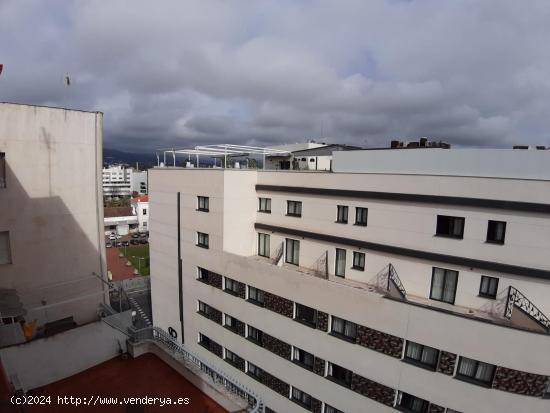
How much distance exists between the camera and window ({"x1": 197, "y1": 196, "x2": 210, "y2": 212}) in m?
23.0

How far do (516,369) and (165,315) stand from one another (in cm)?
2538

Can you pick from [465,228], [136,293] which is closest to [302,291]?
[465,228]

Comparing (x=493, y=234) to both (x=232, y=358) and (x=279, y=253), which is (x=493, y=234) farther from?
(x=232, y=358)

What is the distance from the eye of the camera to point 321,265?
21.0 m

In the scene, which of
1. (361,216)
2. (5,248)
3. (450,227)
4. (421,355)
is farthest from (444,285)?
(5,248)

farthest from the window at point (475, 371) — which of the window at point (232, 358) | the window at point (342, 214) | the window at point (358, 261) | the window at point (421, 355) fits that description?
the window at point (232, 358)

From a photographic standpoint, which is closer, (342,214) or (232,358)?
(342,214)

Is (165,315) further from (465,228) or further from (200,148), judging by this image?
(465,228)

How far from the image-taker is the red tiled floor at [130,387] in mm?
8453

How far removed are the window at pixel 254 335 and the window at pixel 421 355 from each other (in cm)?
958

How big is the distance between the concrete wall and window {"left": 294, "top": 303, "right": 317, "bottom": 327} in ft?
34.4

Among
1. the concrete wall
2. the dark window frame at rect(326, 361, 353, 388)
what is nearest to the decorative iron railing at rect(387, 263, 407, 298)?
the dark window frame at rect(326, 361, 353, 388)

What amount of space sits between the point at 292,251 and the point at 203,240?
6772mm

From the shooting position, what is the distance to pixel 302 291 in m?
18.4
